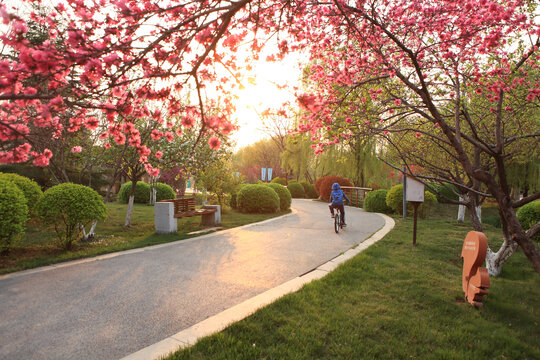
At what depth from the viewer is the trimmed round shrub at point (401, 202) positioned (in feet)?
48.7

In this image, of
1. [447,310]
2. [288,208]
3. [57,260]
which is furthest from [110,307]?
[288,208]

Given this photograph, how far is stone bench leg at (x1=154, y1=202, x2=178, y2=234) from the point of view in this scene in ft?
30.3

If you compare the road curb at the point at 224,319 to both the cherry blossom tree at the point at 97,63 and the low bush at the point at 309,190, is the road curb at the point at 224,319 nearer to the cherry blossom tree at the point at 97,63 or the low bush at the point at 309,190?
the cherry blossom tree at the point at 97,63

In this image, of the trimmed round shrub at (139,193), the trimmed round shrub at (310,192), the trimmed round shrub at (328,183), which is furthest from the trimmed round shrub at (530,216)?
the trimmed round shrub at (310,192)

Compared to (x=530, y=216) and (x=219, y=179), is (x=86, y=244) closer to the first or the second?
(x=219, y=179)

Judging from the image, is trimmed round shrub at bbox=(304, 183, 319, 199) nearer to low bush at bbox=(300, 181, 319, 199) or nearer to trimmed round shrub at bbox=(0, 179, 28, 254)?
low bush at bbox=(300, 181, 319, 199)

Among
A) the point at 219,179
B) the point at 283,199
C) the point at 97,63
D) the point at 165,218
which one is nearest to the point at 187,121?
the point at 97,63

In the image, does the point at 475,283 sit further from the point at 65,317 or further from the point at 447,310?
the point at 65,317

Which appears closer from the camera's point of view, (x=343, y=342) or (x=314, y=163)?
(x=343, y=342)

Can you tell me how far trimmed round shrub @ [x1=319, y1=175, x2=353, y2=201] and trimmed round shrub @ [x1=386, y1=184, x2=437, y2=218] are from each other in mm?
6623

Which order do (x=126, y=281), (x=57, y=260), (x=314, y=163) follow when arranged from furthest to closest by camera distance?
(x=314, y=163), (x=57, y=260), (x=126, y=281)

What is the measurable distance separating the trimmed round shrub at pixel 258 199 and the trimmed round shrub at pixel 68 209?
337 inches

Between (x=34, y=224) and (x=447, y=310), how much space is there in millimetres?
12437

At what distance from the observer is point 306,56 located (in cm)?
657
